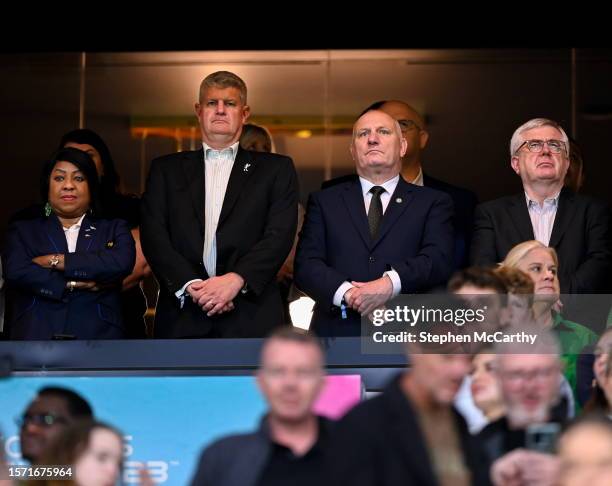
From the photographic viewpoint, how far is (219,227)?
6.32 meters

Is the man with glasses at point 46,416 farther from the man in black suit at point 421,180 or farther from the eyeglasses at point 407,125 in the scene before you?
the eyeglasses at point 407,125

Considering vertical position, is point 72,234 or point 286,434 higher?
point 72,234

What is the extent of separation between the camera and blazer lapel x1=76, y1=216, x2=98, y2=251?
6.32 meters

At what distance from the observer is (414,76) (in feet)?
34.2

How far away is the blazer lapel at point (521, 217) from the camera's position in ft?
20.5

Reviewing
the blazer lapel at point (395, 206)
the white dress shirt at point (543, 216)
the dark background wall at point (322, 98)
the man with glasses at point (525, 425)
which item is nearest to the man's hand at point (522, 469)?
the man with glasses at point (525, 425)

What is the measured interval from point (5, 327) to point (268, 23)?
12.8 ft

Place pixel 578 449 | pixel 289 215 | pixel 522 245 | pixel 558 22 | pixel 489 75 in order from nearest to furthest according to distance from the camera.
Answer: pixel 578 449 < pixel 522 245 < pixel 289 215 < pixel 558 22 < pixel 489 75

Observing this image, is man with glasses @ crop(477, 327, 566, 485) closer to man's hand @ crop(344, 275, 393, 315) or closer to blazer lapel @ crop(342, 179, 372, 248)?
Result: man's hand @ crop(344, 275, 393, 315)

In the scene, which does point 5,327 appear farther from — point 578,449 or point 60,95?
point 60,95

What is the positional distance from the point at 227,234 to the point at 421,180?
136 cm

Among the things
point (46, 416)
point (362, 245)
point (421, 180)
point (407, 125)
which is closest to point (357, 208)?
point (362, 245)

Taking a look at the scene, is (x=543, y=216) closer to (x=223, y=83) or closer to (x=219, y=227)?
(x=219, y=227)

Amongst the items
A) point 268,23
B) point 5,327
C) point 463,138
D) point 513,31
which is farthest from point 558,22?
point 5,327
